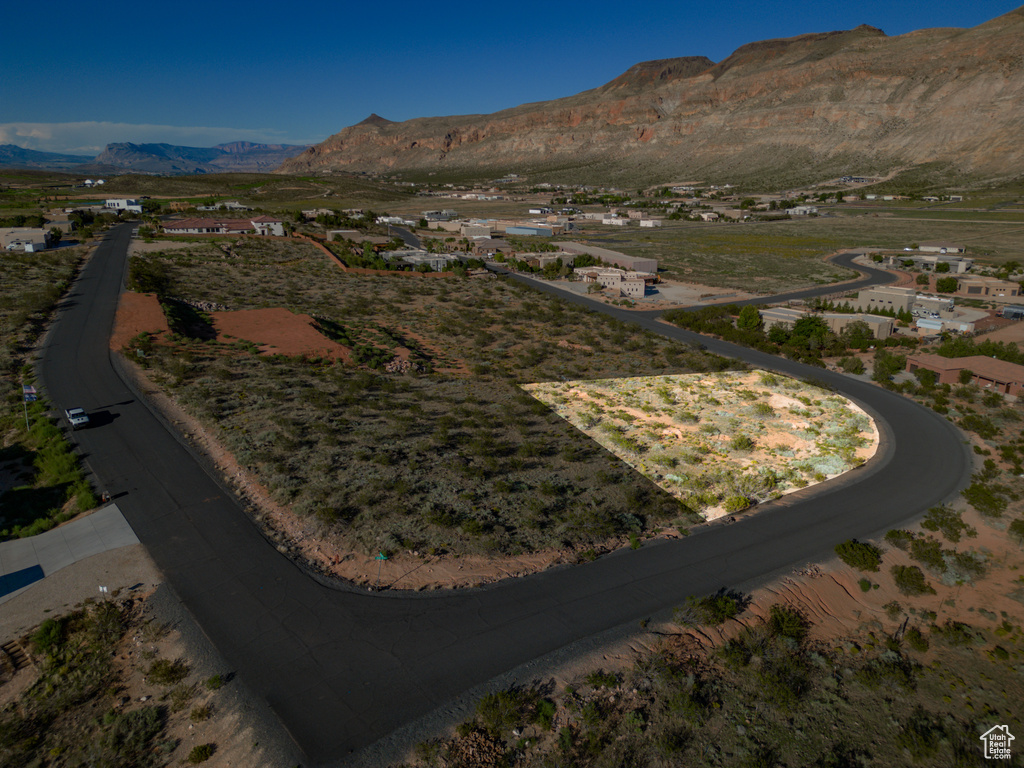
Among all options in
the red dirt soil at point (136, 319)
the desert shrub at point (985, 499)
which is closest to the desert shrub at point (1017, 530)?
the desert shrub at point (985, 499)

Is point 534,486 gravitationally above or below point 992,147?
below

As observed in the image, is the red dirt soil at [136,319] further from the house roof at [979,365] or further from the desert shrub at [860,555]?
the house roof at [979,365]

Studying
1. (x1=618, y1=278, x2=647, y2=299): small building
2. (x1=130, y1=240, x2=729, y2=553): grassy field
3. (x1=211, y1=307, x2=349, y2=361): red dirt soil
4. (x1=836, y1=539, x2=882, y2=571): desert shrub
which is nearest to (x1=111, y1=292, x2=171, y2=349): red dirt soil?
(x1=130, y1=240, x2=729, y2=553): grassy field

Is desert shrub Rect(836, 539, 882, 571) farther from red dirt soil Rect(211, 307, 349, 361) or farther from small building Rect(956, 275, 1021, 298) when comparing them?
small building Rect(956, 275, 1021, 298)

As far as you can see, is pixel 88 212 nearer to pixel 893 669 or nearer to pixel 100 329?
pixel 100 329

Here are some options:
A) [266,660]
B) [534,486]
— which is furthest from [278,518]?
[534,486]

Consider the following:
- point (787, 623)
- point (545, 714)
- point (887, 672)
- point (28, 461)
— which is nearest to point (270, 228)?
point (28, 461)

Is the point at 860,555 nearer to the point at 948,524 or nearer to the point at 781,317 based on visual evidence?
the point at 948,524
